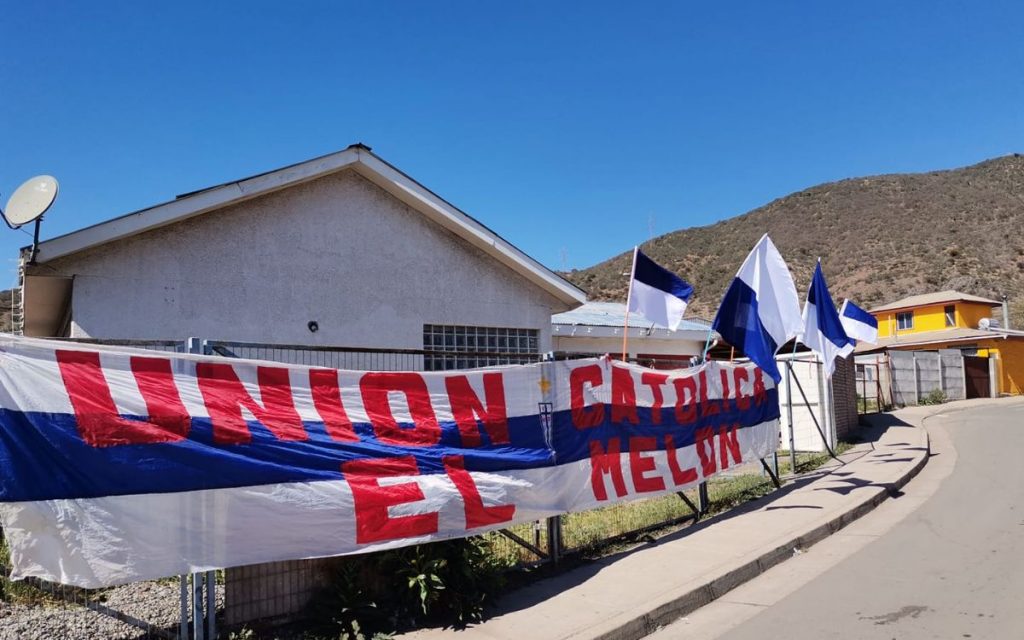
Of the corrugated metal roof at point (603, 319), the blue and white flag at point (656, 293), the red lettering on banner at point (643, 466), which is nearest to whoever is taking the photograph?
the red lettering on banner at point (643, 466)

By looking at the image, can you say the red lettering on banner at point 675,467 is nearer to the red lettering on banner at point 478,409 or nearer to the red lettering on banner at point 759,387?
the red lettering on banner at point 759,387

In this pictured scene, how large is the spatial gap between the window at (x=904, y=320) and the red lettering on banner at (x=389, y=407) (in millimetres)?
43033

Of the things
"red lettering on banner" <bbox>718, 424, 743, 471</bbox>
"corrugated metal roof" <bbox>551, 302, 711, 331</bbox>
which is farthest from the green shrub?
"corrugated metal roof" <bbox>551, 302, 711, 331</bbox>

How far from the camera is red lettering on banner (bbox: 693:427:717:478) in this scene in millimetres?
9570

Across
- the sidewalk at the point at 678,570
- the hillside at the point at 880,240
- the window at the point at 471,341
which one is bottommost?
the sidewalk at the point at 678,570

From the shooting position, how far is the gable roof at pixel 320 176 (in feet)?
27.0

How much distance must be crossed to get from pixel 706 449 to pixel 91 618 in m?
7.17

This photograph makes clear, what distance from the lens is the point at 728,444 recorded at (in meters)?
10.4

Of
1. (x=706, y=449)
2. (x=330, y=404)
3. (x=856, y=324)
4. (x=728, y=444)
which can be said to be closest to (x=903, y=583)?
(x=706, y=449)

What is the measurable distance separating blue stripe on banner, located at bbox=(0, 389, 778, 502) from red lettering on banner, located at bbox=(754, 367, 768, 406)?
5.58 metres

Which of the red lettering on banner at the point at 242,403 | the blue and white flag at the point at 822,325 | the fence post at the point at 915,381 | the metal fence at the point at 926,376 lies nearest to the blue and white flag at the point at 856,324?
the blue and white flag at the point at 822,325

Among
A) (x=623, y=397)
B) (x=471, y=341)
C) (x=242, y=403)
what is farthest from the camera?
(x=471, y=341)

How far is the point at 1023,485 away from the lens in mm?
11438

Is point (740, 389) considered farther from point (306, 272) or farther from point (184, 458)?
point (184, 458)
